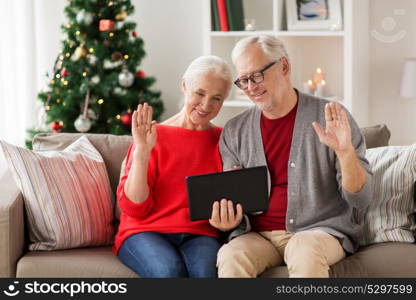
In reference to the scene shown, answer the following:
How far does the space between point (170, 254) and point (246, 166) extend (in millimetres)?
394

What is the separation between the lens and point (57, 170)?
9.57 ft

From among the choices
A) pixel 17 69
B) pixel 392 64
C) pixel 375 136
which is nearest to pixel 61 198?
pixel 375 136

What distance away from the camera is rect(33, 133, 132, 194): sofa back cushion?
10.2ft

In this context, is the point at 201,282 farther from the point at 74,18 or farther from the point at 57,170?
the point at 74,18

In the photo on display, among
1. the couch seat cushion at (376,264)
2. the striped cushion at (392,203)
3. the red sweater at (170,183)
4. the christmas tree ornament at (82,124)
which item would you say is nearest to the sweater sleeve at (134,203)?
the red sweater at (170,183)

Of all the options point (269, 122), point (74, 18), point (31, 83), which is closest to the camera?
point (269, 122)

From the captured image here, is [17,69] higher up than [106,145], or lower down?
higher up

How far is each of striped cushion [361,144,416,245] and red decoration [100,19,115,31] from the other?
6.90 ft

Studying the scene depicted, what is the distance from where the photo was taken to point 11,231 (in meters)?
2.72

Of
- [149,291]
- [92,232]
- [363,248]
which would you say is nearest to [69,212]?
[92,232]

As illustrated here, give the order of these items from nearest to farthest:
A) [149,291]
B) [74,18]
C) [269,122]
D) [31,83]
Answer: [149,291]
[269,122]
[74,18]
[31,83]

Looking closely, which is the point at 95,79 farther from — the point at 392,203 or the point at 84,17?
the point at 392,203

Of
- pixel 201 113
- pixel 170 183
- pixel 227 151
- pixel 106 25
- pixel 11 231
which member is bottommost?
pixel 11 231

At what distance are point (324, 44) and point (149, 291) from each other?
276 cm
